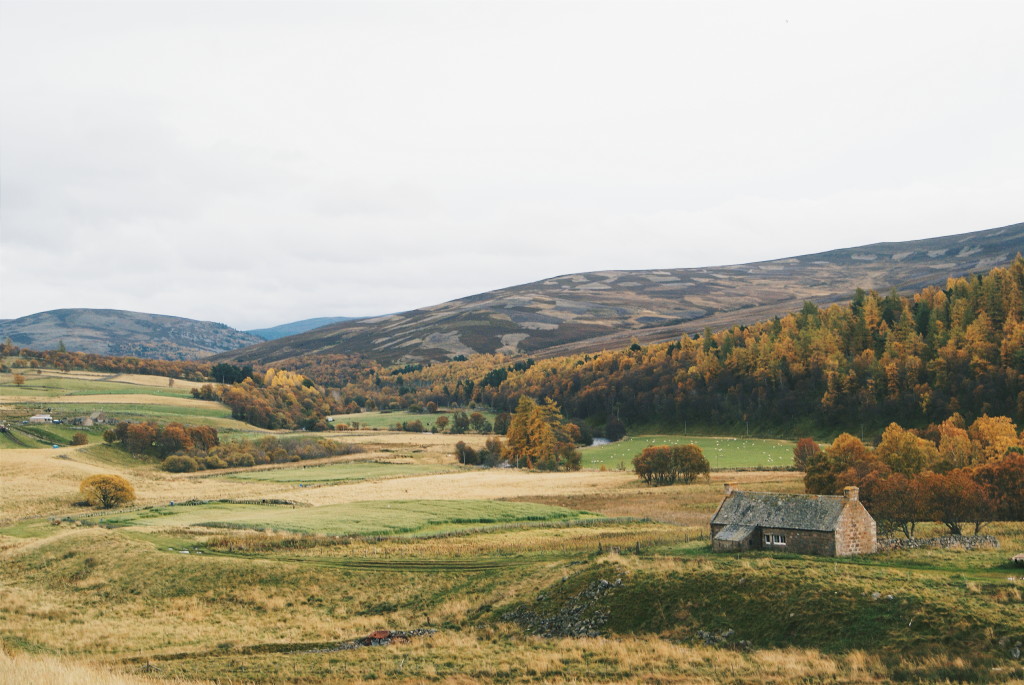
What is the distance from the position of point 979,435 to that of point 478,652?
7955 cm

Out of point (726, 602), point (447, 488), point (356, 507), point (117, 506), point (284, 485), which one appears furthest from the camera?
point (284, 485)

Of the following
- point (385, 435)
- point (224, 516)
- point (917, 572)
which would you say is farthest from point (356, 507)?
point (385, 435)

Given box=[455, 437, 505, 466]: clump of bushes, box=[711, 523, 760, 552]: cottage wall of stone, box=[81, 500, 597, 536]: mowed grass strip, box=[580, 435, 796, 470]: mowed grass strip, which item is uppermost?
box=[711, 523, 760, 552]: cottage wall of stone

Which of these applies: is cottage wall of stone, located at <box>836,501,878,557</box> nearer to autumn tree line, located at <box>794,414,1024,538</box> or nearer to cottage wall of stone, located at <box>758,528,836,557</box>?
cottage wall of stone, located at <box>758,528,836,557</box>

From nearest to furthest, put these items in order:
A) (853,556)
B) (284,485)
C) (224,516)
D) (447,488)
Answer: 1. (853,556)
2. (224,516)
3. (447,488)
4. (284,485)

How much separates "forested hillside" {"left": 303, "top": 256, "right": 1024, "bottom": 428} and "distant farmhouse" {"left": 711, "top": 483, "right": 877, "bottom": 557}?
93109mm

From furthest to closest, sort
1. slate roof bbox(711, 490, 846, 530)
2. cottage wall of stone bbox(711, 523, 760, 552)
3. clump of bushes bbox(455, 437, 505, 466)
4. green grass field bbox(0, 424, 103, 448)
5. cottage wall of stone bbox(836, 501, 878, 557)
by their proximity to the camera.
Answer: clump of bushes bbox(455, 437, 505, 466)
green grass field bbox(0, 424, 103, 448)
cottage wall of stone bbox(711, 523, 760, 552)
slate roof bbox(711, 490, 846, 530)
cottage wall of stone bbox(836, 501, 878, 557)

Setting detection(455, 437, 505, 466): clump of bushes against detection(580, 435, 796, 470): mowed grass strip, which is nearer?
detection(580, 435, 796, 470): mowed grass strip

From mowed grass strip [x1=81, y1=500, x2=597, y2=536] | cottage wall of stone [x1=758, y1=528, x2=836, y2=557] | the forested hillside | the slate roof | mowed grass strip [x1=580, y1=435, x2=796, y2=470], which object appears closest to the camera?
cottage wall of stone [x1=758, y1=528, x2=836, y2=557]

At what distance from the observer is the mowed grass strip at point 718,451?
115 meters

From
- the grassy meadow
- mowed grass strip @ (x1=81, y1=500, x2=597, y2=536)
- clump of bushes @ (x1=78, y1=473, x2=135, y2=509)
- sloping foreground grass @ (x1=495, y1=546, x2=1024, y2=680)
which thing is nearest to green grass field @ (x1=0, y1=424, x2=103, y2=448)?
clump of bushes @ (x1=78, y1=473, x2=135, y2=509)

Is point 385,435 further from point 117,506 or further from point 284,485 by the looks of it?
point 117,506

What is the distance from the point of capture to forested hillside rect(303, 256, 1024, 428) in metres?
126

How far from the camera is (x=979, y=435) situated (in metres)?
85.9
